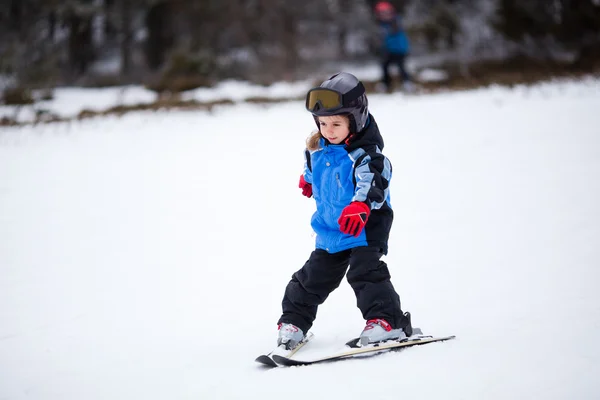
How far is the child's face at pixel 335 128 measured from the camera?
2709mm

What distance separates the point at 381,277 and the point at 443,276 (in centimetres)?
134

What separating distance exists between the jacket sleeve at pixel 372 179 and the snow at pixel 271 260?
2.48 feet

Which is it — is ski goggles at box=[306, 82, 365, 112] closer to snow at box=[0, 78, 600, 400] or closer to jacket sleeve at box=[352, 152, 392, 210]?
jacket sleeve at box=[352, 152, 392, 210]

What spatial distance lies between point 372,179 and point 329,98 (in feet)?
1.45

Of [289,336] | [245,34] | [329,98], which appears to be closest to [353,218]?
[329,98]

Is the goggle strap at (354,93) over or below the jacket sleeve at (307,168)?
over

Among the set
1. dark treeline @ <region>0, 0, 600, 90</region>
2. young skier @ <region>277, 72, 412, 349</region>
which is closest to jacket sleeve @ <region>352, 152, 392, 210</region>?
young skier @ <region>277, 72, 412, 349</region>

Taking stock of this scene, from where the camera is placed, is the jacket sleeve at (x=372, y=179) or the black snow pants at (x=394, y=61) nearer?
the jacket sleeve at (x=372, y=179)

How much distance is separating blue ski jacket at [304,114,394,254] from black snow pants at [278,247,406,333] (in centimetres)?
8

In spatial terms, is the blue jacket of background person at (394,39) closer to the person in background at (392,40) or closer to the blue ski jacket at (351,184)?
the person in background at (392,40)

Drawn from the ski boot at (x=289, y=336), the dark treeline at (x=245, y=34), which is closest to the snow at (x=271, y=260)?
the ski boot at (x=289, y=336)

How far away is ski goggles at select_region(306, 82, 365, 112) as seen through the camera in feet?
8.68

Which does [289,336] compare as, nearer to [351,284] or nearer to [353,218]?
[351,284]

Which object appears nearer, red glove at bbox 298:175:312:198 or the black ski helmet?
the black ski helmet
